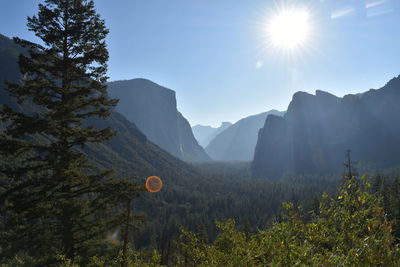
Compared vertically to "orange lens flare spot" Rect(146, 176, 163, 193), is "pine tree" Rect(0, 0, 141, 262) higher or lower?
higher

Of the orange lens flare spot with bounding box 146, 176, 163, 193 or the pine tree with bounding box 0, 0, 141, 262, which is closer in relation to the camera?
the pine tree with bounding box 0, 0, 141, 262

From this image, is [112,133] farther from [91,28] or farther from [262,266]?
[262,266]

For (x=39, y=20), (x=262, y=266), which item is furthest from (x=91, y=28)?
(x=262, y=266)

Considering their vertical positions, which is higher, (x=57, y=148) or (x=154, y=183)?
(x=57, y=148)

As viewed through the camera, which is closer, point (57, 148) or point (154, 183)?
point (57, 148)

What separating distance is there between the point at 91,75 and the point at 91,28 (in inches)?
82.3

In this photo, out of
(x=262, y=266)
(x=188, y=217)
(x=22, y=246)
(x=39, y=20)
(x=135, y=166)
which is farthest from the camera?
(x=135, y=166)

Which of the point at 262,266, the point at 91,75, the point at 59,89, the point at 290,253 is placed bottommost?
the point at 262,266

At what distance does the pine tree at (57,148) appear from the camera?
32.0 feet

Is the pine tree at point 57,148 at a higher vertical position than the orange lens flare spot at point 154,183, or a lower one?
higher

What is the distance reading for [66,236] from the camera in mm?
10227

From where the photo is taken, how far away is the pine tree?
975 centimetres

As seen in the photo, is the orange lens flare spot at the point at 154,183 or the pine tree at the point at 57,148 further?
the orange lens flare spot at the point at 154,183

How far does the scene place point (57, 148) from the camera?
10828 mm
